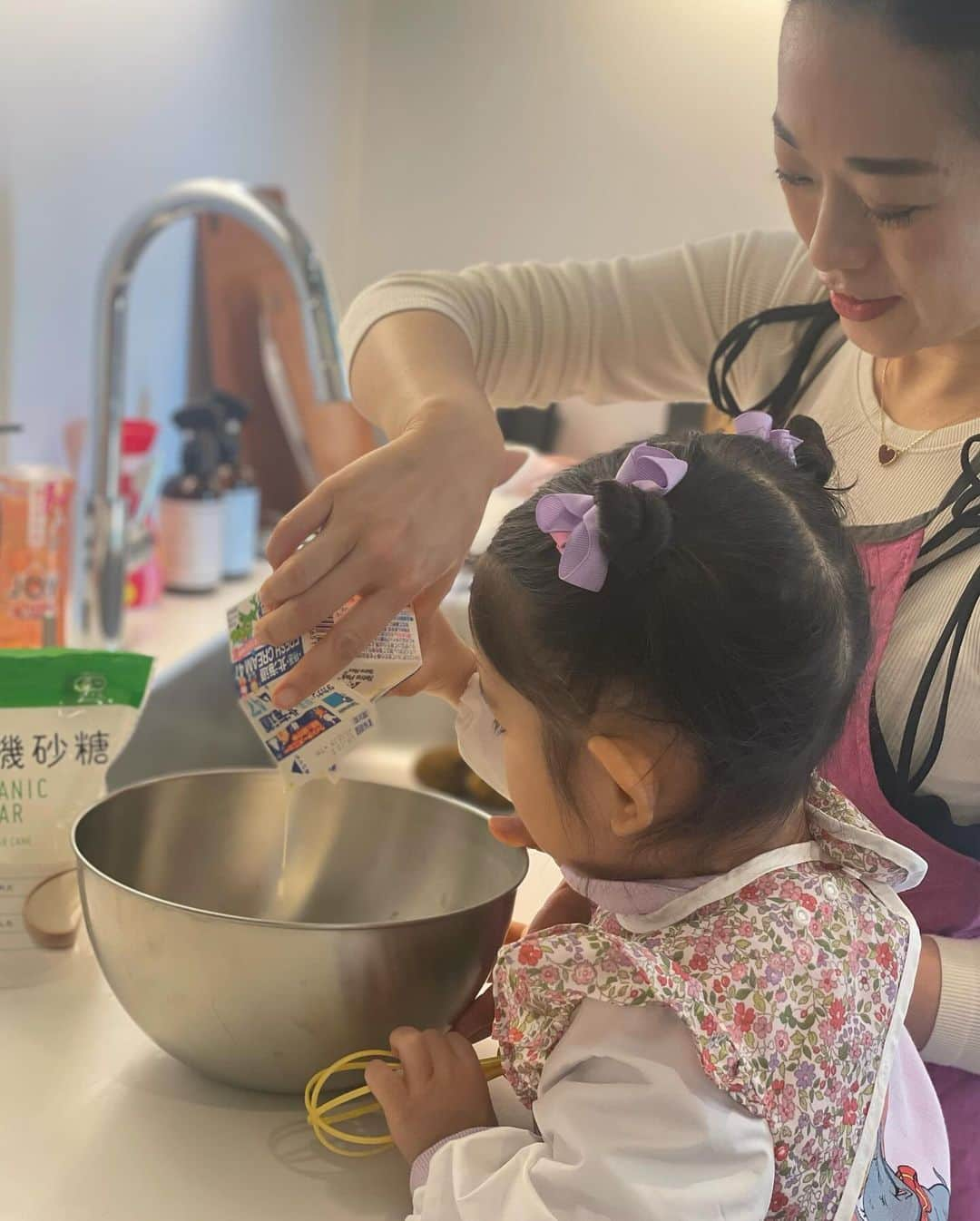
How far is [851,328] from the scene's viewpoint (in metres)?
0.81

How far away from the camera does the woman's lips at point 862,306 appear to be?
78cm

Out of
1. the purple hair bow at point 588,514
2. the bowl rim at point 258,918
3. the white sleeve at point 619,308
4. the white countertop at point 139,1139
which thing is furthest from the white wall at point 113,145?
the purple hair bow at point 588,514

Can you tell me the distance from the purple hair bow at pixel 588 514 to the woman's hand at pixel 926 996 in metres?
0.30

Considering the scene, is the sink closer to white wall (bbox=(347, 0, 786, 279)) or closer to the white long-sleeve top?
the white long-sleeve top

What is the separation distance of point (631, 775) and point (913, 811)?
24 cm

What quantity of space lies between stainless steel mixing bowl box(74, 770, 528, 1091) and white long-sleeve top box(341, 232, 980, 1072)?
35 centimetres

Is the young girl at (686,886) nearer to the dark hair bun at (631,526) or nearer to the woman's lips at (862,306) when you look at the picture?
the dark hair bun at (631,526)

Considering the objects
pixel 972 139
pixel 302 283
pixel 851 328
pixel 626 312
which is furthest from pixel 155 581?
pixel 972 139

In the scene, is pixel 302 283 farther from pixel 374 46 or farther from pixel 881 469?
pixel 374 46

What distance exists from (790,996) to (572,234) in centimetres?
196

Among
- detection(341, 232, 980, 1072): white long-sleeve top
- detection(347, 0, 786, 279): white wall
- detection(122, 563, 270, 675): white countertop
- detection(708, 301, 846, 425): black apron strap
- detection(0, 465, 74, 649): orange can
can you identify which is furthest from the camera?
detection(347, 0, 786, 279): white wall

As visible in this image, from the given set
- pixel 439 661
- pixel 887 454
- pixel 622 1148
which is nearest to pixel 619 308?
pixel 887 454

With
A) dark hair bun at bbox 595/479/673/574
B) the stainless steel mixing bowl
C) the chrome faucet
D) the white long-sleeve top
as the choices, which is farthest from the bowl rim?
the chrome faucet

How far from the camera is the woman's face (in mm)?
719
